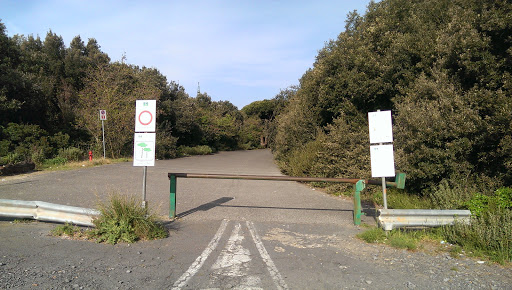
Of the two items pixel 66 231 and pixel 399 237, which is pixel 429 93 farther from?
pixel 66 231

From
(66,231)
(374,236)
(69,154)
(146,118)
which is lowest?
(374,236)

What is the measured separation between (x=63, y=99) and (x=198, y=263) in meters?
25.8

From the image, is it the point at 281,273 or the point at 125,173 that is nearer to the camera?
the point at 281,273

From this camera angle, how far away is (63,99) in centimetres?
2623

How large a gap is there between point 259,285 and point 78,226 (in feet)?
13.8

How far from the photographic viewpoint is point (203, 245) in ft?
Result: 19.7

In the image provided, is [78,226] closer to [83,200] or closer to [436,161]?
[83,200]

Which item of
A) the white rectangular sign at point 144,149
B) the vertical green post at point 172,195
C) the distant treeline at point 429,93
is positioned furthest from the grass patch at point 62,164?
the white rectangular sign at point 144,149

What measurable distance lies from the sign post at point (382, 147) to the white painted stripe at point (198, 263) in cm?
332

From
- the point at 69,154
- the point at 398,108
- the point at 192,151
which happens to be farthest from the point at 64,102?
the point at 398,108

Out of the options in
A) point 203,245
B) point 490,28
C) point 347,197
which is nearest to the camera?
point 203,245

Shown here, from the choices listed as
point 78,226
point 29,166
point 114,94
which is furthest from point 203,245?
point 114,94

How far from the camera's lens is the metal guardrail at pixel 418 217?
650 centimetres

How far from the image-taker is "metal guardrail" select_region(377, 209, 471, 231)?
21.3ft
